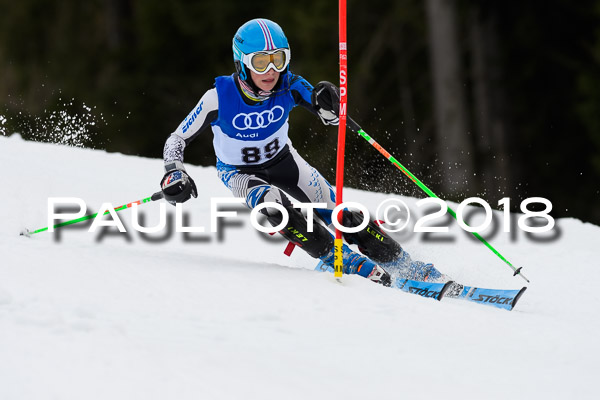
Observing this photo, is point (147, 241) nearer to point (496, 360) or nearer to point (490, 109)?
point (496, 360)

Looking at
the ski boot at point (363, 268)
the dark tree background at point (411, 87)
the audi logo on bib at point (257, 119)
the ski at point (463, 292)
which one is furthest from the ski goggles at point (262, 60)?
the dark tree background at point (411, 87)

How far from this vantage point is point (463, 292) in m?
A: 4.33

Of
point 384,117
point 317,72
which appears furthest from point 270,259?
point 384,117

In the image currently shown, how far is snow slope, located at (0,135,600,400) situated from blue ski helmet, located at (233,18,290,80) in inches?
45.9

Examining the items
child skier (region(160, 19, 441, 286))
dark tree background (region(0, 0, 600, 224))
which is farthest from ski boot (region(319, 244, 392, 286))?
dark tree background (region(0, 0, 600, 224))

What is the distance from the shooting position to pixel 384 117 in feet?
57.7

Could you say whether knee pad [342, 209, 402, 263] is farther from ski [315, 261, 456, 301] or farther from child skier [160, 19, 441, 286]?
ski [315, 261, 456, 301]

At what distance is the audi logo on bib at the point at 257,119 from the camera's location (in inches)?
180

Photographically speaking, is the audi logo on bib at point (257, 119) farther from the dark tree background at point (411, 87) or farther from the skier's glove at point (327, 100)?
the dark tree background at point (411, 87)

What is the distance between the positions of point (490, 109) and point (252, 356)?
12.3m

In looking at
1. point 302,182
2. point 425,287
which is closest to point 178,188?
point 302,182

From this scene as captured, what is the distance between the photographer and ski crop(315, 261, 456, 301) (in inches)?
166

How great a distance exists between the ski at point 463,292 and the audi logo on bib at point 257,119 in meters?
1.20

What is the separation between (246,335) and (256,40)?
1.94 metres
